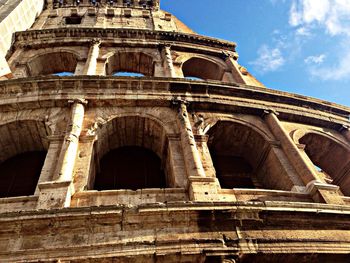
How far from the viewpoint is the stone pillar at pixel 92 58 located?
419 inches

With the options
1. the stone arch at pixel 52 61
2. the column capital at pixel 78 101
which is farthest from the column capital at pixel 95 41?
the column capital at pixel 78 101

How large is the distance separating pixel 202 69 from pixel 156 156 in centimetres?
600

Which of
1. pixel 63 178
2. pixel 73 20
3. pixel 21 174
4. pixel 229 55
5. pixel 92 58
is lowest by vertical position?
pixel 63 178

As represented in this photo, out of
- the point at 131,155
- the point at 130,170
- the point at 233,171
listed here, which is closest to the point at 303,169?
the point at 233,171

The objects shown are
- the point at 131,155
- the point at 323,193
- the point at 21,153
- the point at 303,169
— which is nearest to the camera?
the point at 323,193

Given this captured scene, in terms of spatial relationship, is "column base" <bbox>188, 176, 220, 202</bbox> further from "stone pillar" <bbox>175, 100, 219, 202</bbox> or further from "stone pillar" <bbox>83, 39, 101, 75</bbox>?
"stone pillar" <bbox>83, 39, 101, 75</bbox>

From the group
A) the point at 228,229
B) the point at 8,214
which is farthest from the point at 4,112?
the point at 228,229

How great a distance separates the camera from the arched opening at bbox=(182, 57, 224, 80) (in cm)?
1320

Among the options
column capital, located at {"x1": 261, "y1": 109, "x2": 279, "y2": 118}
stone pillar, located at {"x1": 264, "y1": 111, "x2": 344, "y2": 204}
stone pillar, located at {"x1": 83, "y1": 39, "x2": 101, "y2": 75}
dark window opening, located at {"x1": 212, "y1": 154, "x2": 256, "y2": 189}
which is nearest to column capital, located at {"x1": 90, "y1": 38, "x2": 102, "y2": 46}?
stone pillar, located at {"x1": 83, "y1": 39, "x2": 101, "y2": 75}

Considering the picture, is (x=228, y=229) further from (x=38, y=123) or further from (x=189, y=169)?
(x=38, y=123)

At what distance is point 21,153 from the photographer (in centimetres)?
873

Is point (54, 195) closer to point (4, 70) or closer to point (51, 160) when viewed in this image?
point (51, 160)

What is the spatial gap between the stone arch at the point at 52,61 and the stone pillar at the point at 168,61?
3.34 metres

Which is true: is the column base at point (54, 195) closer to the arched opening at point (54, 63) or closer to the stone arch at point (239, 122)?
the stone arch at point (239, 122)
